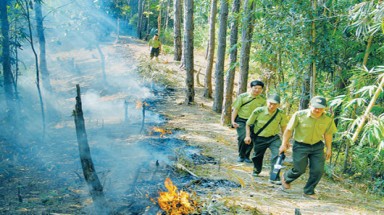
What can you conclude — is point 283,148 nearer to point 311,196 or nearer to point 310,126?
point 310,126

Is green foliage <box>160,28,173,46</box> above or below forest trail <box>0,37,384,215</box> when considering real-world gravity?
above

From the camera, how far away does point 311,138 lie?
5.43m

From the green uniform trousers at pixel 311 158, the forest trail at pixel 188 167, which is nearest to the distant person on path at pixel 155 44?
the forest trail at pixel 188 167

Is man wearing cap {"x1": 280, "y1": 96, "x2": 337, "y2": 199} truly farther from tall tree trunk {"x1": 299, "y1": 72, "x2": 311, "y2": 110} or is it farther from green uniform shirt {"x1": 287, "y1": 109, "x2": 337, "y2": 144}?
tall tree trunk {"x1": 299, "y1": 72, "x2": 311, "y2": 110}

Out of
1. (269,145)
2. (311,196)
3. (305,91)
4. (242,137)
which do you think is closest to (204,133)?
(242,137)

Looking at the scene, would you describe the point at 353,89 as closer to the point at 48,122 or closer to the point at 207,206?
the point at 207,206

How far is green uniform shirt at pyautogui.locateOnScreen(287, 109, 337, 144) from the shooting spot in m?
5.33

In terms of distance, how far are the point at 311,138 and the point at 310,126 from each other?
222 mm

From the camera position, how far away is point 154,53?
64.8 ft

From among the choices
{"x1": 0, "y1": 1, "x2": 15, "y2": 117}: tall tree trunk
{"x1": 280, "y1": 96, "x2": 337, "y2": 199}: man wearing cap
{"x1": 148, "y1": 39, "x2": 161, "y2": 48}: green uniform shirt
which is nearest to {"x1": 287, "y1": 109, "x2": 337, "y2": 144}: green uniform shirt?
{"x1": 280, "y1": 96, "x2": 337, "y2": 199}: man wearing cap

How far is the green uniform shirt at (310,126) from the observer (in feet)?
17.5

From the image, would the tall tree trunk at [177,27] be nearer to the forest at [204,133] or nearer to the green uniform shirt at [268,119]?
the forest at [204,133]

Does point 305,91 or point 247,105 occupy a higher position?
point 305,91

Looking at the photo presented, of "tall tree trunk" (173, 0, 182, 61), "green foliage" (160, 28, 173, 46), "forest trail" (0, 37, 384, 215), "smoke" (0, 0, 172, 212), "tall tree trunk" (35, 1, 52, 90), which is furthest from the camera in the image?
"green foliage" (160, 28, 173, 46)
